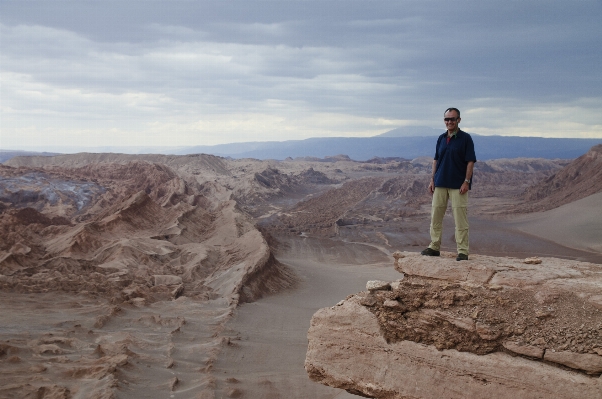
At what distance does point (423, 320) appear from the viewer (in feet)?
12.9

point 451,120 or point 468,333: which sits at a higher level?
point 451,120

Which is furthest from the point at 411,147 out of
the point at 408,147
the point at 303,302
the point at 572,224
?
the point at 303,302

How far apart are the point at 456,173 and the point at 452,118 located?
0.52 m

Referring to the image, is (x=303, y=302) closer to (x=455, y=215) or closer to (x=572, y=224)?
(x=455, y=215)

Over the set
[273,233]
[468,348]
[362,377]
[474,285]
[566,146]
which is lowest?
[273,233]

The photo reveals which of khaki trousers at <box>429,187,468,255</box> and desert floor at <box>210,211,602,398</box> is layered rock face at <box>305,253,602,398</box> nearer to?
khaki trousers at <box>429,187,468,255</box>

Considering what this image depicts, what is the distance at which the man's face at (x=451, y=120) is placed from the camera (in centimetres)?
448

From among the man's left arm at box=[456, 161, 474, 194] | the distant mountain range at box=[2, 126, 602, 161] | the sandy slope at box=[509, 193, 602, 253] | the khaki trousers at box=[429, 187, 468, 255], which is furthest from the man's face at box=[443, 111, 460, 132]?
the distant mountain range at box=[2, 126, 602, 161]

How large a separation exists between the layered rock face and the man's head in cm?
128

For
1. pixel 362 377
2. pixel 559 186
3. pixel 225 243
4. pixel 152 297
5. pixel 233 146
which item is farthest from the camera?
pixel 233 146

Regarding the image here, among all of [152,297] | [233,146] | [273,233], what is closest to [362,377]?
[152,297]

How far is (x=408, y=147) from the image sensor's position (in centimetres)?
11388

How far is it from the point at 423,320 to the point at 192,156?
48.7 meters

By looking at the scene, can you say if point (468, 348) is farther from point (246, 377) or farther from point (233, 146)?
point (233, 146)
